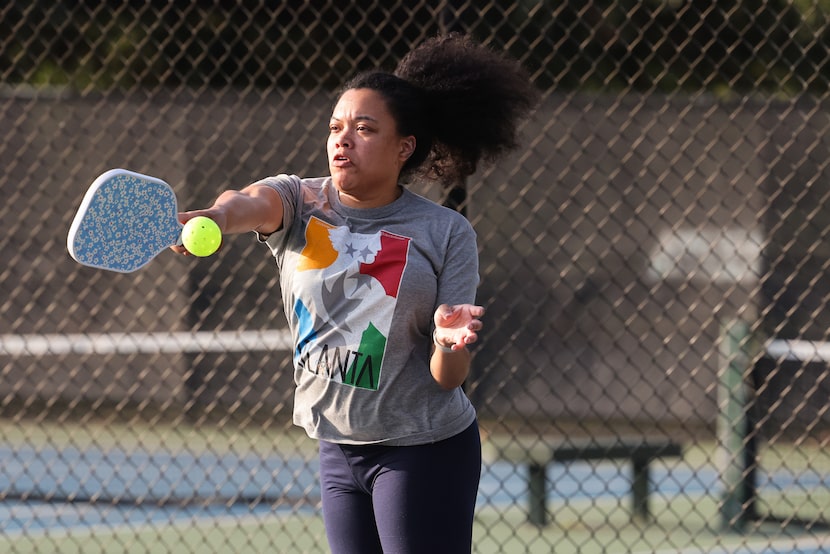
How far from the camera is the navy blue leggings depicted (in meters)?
2.41

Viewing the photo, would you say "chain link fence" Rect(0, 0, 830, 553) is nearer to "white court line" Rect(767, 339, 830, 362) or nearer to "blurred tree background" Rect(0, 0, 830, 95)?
"white court line" Rect(767, 339, 830, 362)

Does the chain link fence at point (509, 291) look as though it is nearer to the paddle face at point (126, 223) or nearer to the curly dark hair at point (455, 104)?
the curly dark hair at point (455, 104)

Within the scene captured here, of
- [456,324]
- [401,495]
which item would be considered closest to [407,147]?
[456,324]

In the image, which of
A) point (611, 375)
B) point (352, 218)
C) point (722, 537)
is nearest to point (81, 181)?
point (611, 375)

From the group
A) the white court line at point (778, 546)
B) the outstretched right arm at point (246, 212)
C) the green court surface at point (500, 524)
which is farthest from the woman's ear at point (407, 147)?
the white court line at point (778, 546)

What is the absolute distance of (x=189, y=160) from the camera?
684 centimetres

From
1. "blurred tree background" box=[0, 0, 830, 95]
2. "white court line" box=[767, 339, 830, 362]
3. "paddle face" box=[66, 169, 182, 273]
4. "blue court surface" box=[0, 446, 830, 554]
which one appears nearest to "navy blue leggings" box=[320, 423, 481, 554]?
"paddle face" box=[66, 169, 182, 273]

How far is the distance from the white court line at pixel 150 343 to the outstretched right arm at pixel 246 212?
13.4ft

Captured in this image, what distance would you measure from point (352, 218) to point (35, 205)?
5.03 meters

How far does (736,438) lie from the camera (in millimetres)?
5188

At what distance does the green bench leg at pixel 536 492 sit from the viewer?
16.6ft

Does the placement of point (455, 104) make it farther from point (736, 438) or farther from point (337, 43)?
point (337, 43)

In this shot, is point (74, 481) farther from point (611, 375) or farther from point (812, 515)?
point (812, 515)

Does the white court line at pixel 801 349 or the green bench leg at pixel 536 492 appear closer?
the green bench leg at pixel 536 492
